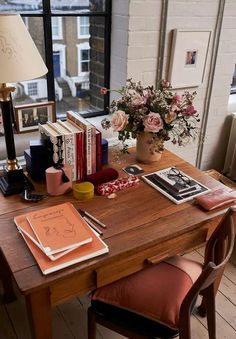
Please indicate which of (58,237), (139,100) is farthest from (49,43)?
(58,237)

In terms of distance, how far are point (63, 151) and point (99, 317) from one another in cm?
67

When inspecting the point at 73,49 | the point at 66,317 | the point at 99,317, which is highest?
the point at 73,49

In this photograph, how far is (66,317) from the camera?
1.68 m

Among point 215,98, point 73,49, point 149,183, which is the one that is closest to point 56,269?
point 149,183

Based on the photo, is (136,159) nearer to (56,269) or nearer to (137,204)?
(137,204)

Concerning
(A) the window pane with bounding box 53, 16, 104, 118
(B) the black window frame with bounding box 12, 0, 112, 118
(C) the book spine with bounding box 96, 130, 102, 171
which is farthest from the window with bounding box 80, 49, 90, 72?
(C) the book spine with bounding box 96, 130, 102, 171

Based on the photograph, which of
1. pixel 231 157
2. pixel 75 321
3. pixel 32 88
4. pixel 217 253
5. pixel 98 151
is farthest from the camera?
pixel 231 157

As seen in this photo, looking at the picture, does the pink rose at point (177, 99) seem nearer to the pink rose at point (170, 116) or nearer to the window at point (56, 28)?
the pink rose at point (170, 116)

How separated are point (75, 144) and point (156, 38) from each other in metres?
0.91

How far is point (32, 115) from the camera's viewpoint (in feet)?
5.58

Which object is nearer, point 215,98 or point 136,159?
point 136,159

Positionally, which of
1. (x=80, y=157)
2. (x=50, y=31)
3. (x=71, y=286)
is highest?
(x=50, y=31)

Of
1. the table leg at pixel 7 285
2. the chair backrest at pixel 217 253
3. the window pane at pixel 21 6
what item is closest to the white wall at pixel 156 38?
the window pane at pixel 21 6

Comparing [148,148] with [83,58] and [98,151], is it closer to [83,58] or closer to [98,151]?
[98,151]
